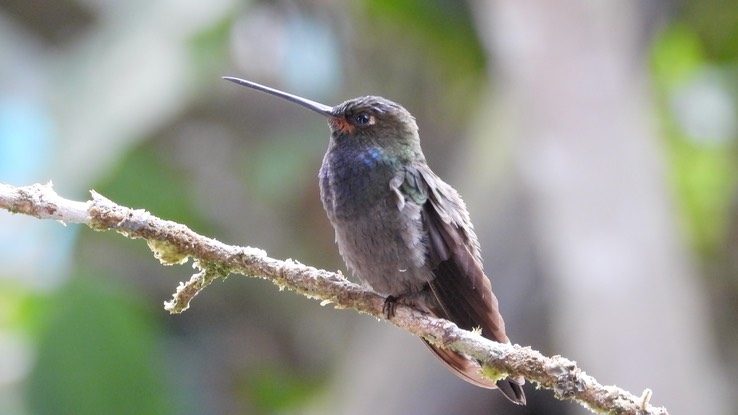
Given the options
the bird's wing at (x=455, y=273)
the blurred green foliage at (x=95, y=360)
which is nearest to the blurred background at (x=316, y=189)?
A: the blurred green foliage at (x=95, y=360)

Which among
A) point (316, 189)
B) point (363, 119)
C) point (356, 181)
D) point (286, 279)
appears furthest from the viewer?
point (316, 189)

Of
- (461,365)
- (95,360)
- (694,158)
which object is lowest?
(95,360)

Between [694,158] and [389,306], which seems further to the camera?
[694,158]

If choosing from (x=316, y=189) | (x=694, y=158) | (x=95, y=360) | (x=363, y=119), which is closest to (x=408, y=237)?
(x=363, y=119)

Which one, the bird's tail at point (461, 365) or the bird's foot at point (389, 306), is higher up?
the bird's foot at point (389, 306)

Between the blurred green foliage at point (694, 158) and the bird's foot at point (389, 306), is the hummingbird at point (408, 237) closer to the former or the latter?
the bird's foot at point (389, 306)

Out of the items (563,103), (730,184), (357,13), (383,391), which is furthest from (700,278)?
(357,13)

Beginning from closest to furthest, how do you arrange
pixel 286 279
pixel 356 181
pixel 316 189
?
→ 1. pixel 286 279
2. pixel 356 181
3. pixel 316 189

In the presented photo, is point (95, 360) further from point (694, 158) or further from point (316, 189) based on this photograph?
point (694, 158)
